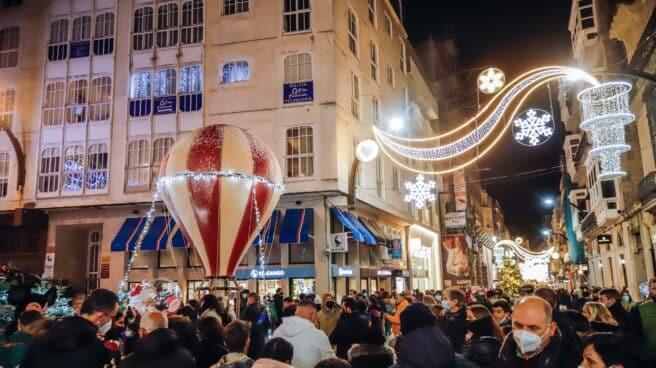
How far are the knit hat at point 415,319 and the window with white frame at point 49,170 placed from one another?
26254mm

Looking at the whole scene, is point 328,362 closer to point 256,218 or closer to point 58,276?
point 256,218

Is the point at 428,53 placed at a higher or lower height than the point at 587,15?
higher

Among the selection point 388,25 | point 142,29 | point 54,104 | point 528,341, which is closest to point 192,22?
point 142,29

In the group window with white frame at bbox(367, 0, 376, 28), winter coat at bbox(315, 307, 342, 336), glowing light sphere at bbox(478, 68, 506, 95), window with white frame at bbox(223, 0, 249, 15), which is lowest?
winter coat at bbox(315, 307, 342, 336)

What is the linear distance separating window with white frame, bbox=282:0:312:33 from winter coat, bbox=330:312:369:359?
19.5 meters

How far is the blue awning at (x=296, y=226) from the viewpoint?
23.2 metres

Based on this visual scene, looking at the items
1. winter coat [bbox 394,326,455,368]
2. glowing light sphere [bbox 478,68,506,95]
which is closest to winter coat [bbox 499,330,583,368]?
winter coat [bbox 394,326,455,368]

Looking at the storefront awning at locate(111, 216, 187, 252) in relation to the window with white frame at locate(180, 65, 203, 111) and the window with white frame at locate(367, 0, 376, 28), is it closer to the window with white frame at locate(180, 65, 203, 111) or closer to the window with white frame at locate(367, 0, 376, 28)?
the window with white frame at locate(180, 65, 203, 111)

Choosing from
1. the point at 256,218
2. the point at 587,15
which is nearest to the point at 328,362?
the point at 256,218

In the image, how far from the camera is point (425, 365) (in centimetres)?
496

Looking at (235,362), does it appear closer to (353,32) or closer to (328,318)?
(328,318)

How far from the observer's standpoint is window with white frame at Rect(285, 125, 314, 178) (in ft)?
81.4

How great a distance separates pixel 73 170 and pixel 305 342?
961 inches

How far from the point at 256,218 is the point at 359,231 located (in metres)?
10.3
